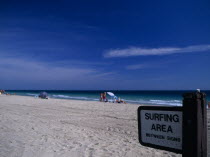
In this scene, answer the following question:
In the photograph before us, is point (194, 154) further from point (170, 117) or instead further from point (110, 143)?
point (110, 143)

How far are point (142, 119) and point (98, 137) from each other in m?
5.11

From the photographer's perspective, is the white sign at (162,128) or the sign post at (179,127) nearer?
the sign post at (179,127)

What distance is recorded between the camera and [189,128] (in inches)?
45.4

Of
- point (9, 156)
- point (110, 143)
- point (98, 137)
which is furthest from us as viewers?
point (98, 137)

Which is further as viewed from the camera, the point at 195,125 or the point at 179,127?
the point at 179,127

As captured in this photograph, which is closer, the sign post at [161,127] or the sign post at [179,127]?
the sign post at [179,127]

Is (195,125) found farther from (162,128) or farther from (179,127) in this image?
(162,128)

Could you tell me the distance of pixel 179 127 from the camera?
1.24m

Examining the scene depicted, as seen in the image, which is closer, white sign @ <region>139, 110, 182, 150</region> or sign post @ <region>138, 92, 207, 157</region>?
sign post @ <region>138, 92, 207, 157</region>

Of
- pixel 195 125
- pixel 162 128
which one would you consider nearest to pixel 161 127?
pixel 162 128

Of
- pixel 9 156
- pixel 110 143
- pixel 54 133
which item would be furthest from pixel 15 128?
pixel 110 143

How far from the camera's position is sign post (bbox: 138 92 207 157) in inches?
44.6

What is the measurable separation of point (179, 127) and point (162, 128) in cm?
13

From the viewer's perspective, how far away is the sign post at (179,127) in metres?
1.13
